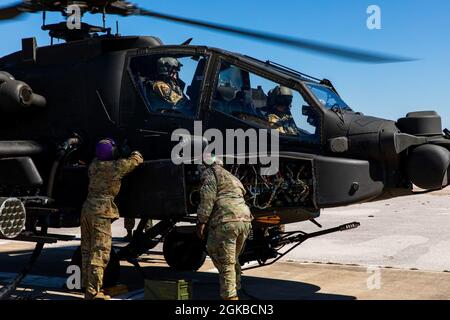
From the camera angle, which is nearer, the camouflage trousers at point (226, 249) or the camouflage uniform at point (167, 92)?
the camouflage trousers at point (226, 249)

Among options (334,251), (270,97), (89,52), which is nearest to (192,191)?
(270,97)

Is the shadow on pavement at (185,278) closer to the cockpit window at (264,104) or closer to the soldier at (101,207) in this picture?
the soldier at (101,207)

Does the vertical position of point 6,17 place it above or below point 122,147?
above

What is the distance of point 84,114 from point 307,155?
3262 millimetres

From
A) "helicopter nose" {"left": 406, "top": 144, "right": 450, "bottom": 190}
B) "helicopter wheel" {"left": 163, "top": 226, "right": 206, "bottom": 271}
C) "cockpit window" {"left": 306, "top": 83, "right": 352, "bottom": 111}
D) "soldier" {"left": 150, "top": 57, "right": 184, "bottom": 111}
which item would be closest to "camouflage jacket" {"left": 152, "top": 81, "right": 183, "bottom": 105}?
"soldier" {"left": 150, "top": 57, "right": 184, "bottom": 111}

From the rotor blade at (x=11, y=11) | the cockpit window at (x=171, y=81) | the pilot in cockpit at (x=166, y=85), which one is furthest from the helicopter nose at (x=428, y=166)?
the rotor blade at (x=11, y=11)

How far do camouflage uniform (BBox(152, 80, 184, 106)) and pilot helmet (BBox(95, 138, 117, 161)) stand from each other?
90 cm

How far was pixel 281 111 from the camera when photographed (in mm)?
7293

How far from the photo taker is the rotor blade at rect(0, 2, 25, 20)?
838 cm

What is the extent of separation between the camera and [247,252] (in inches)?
347

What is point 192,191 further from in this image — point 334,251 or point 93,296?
point 334,251

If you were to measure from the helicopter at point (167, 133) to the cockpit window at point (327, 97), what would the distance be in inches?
1.1

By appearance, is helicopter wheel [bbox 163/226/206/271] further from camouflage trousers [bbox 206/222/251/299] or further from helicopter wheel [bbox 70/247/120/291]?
camouflage trousers [bbox 206/222/251/299]

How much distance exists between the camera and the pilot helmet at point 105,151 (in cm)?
748
